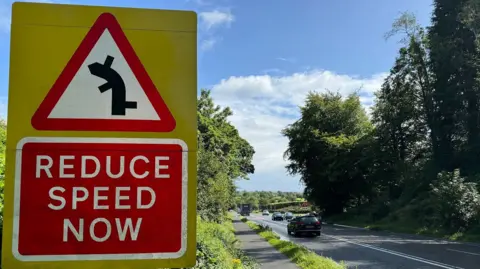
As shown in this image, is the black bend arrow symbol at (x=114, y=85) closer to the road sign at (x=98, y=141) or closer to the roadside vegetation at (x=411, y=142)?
the road sign at (x=98, y=141)

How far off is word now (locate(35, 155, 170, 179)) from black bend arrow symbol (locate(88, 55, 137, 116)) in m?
0.24

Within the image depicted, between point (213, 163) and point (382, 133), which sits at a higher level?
point (382, 133)

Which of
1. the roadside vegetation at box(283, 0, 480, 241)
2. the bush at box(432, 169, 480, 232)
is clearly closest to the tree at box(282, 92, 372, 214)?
the roadside vegetation at box(283, 0, 480, 241)

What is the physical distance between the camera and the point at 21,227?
200 cm

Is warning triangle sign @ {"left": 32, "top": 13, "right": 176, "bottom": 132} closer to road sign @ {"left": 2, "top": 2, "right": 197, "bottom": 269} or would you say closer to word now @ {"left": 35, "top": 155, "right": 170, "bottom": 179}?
road sign @ {"left": 2, "top": 2, "right": 197, "bottom": 269}

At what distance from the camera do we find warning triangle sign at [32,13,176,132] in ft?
6.82

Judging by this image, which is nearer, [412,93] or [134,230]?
[134,230]

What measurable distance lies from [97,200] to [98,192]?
37 millimetres

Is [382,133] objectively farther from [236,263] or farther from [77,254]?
[77,254]

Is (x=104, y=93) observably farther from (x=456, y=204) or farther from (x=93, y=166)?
(x=456, y=204)

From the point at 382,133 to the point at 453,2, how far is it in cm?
1395

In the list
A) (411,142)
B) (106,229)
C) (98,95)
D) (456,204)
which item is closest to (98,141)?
(98,95)

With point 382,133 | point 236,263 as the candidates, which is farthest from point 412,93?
point 236,263

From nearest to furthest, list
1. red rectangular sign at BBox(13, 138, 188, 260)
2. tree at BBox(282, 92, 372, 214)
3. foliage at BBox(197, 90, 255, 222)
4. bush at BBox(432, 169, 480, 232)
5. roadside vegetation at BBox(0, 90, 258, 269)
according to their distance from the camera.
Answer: red rectangular sign at BBox(13, 138, 188, 260)
roadside vegetation at BBox(0, 90, 258, 269)
foliage at BBox(197, 90, 255, 222)
bush at BBox(432, 169, 480, 232)
tree at BBox(282, 92, 372, 214)
